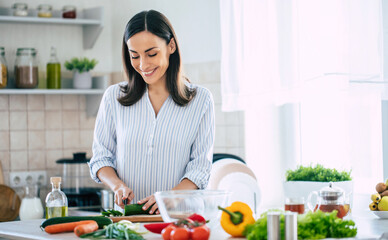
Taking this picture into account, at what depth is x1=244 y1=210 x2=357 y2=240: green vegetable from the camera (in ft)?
5.41

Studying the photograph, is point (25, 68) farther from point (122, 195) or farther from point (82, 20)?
point (122, 195)

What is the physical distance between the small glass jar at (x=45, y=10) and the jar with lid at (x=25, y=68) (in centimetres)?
23

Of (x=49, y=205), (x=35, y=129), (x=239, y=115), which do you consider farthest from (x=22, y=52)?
(x=49, y=205)

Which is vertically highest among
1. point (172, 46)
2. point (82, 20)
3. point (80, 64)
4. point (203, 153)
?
point (82, 20)

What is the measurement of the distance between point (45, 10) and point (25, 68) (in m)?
0.38

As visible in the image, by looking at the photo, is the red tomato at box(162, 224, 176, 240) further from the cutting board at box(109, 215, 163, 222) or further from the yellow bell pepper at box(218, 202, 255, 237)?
the cutting board at box(109, 215, 163, 222)

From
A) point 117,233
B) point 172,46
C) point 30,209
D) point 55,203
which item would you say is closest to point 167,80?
point 172,46

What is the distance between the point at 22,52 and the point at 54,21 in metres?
0.27

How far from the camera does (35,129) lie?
12.8 feet

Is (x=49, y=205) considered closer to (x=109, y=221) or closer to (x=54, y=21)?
(x=109, y=221)

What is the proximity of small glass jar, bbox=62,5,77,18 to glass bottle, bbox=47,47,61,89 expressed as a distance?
0.23 m

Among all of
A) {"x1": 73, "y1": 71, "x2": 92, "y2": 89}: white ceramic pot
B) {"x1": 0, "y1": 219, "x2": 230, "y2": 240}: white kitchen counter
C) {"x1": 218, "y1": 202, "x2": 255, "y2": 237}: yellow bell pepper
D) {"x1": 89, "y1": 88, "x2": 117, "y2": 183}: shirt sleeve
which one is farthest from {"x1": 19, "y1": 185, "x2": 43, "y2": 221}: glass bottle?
{"x1": 218, "y1": 202, "x2": 255, "y2": 237}: yellow bell pepper

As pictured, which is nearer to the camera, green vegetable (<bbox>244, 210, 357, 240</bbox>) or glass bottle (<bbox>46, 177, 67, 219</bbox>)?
green vegetable (<bbox>244, 210, 357, 240</bbox>)

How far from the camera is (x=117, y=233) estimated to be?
5.60 feet
